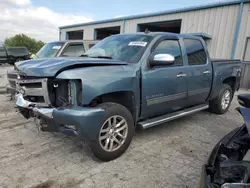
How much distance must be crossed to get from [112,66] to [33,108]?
1.25 metres

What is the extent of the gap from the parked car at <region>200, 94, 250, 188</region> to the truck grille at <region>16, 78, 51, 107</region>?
2.11m

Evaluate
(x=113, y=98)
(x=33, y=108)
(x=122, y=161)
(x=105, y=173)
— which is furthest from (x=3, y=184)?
(x=113, y=98)

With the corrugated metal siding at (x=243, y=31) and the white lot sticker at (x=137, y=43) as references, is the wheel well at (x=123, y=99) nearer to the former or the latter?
the white lot sticker at (x=137, y=43)

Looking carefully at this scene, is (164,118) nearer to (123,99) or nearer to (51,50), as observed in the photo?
(123,99)

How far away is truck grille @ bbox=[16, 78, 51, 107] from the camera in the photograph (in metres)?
2.83

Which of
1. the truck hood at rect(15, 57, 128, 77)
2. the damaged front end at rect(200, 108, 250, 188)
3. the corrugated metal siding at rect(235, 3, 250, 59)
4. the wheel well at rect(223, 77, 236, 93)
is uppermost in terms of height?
the corrugated metal siding at rect(235, 3, 250, 59)

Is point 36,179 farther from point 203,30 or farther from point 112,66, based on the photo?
point 203,30

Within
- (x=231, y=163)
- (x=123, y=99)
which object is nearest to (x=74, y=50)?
(x=123, y=99)

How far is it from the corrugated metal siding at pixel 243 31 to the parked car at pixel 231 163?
382 inches

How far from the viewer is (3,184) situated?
2.57 meters

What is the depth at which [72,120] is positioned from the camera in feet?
8.71

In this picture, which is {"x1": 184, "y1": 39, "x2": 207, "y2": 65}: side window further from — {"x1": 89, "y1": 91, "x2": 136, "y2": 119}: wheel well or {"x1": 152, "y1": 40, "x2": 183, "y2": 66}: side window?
{"x1": 89, "y1": 91, "x2": 136, "y2": 119}: wheel well

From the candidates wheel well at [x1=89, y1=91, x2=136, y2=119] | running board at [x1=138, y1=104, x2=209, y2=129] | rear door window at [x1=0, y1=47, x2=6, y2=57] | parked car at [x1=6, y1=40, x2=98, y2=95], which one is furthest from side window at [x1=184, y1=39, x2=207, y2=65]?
rear door window at [x1=0, y1=47, x2=6, y2=57]

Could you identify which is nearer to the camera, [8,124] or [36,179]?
[36,179]
